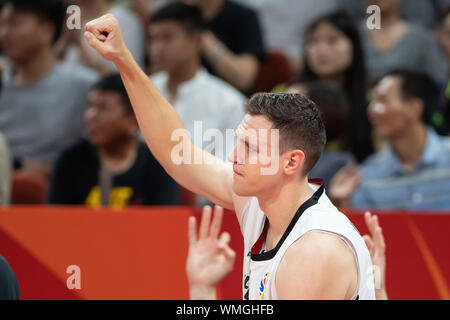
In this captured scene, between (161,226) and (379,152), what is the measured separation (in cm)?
221

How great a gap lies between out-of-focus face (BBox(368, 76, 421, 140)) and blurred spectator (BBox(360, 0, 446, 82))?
0.80 m

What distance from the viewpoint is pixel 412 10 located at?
21.5 feet

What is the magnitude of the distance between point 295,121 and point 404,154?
9.65 ft

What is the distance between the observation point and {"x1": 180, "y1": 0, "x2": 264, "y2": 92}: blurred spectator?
238 inches

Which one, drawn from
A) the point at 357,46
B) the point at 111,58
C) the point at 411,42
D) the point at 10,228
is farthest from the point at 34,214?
the point at 411,42

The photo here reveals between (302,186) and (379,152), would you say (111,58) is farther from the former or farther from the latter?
(379,152)

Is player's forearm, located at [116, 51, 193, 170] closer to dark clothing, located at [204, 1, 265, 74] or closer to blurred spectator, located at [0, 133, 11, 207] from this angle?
blurred spectator, located at [0, 133, 11, 207]

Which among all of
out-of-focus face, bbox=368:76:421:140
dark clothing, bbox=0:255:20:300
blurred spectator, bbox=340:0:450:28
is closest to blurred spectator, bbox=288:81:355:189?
out-of-focus face, bbox=368:76:421:140

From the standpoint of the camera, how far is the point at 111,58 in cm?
262

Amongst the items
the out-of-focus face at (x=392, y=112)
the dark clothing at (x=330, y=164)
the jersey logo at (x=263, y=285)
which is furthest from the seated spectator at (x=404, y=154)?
the jersey logo at (x=263, y=285)

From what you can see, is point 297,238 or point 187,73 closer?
point 297,238

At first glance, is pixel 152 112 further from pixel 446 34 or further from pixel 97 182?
pixel 446 34

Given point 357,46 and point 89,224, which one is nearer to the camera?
point 89,224

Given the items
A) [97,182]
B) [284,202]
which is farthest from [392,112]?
[284,202]
